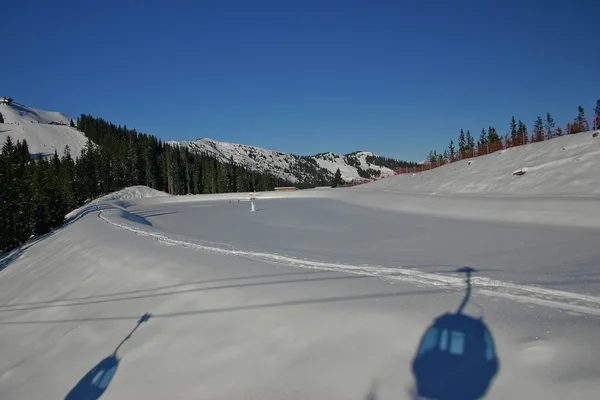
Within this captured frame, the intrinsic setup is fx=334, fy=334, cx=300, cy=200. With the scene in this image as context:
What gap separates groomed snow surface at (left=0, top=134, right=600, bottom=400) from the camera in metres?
3.62

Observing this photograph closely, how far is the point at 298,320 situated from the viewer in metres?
4.69

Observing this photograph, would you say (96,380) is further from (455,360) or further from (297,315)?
(455,360)

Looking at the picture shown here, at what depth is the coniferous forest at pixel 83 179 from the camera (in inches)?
1324

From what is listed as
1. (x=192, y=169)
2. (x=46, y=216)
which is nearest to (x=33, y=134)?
(x=192, y=169)

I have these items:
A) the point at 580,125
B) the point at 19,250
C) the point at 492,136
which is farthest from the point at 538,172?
the point at 492,136

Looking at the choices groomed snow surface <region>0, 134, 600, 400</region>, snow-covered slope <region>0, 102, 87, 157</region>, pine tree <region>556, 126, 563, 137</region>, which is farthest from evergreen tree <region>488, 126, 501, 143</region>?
snow-covered slope <region>0, 102, 87, 157</region>

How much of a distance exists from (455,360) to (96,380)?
16.7 ft

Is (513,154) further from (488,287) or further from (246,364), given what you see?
(246,364)

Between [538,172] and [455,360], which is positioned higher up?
[538,172]

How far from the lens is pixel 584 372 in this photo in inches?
119

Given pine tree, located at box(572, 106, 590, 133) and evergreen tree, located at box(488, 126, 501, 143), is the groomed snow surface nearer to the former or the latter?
pine tree, located at box(572, 106, 590, 133)

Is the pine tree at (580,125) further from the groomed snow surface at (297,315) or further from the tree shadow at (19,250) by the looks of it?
the tree shadow at (19,250)

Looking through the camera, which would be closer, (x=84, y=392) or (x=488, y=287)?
(x=84, y=392)

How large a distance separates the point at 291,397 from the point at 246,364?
2.82ft
